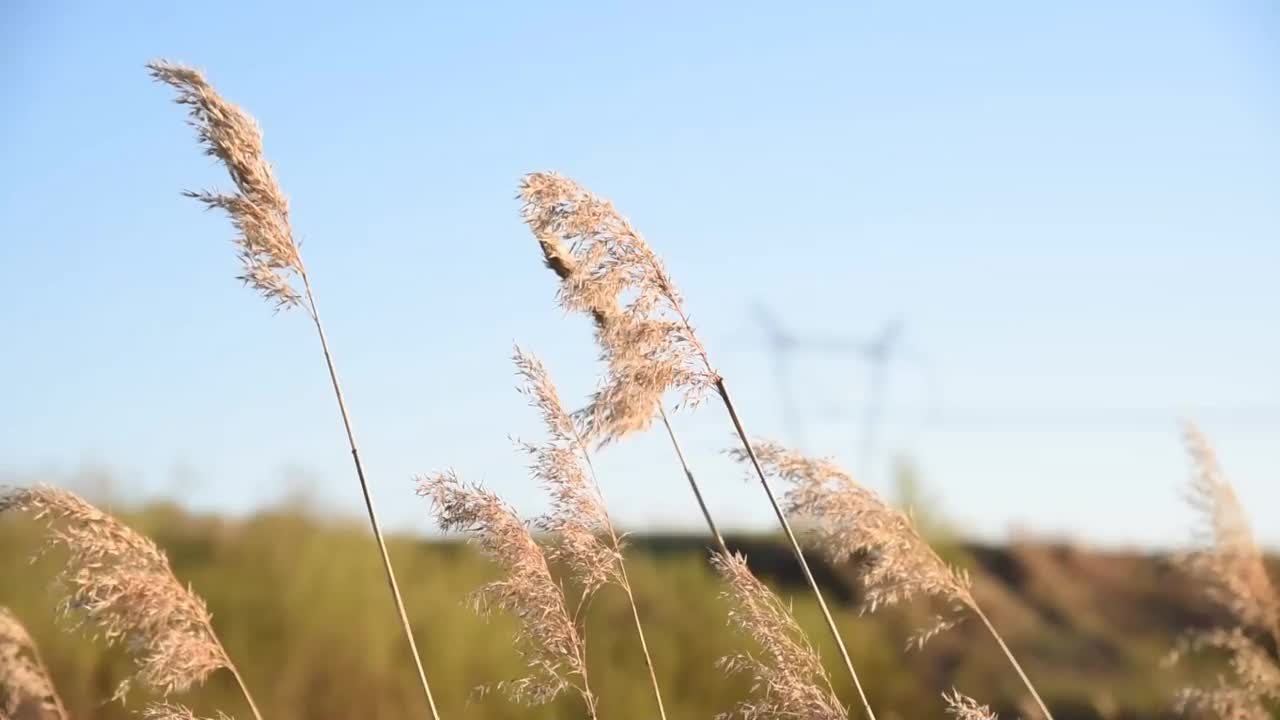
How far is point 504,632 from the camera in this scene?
22.0 ft

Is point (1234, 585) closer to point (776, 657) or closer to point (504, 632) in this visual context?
point (776, 657)

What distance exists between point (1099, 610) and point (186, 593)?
5966 millimetres

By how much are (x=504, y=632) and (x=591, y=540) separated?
455 centimetres

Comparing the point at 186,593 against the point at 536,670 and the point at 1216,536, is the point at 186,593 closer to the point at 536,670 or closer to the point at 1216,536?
the point at 536,670

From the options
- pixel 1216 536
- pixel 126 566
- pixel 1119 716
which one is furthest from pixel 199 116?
pixel 1119 716

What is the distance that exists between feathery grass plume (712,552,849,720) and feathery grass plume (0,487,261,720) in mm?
853

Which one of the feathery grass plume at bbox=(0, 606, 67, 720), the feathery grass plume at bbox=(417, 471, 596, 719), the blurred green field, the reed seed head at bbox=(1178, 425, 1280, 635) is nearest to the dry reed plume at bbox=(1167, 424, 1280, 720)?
the reed seed head at bbox=(1178, 425, 1280, 635)

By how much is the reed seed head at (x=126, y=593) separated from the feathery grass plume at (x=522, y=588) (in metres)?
0.45

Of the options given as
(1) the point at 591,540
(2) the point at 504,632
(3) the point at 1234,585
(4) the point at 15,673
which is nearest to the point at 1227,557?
(3) the point at 1234,585

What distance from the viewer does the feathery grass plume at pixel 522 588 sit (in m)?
2.26

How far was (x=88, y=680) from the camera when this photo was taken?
6.11m

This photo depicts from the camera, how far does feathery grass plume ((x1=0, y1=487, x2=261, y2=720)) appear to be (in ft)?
7.31

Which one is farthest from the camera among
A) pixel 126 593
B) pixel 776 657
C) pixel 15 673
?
pixel 15 673

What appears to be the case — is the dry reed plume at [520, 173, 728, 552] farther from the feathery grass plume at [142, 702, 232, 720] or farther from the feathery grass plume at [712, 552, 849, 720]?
the feathery grass plume at [142, 702, 232, 720]
